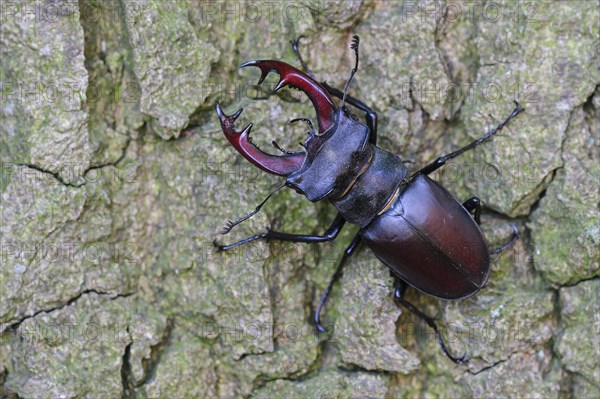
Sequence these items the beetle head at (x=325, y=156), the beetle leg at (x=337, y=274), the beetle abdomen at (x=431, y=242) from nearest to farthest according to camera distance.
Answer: the beetle head at (x=325, y=156), the beetle abdomen at (x=431, y=242), the beetle leg at (x=337, y=274)

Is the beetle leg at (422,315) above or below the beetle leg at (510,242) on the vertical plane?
below

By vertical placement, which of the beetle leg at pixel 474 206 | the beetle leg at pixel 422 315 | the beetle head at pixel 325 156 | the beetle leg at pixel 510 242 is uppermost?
the beetle head at pixel 325 156

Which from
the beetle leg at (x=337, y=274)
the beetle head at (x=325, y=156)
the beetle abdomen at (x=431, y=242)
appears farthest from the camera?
the beetle leg at (x=337, y=274)

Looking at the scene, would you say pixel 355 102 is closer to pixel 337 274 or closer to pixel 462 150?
pixel 462 150

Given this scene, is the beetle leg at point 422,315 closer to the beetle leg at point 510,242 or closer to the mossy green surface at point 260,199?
the mossy green surface at point 260,199

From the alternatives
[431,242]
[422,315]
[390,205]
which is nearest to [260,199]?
[390,205]

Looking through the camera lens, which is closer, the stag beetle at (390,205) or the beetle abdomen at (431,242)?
the stag beetle at (390,205)

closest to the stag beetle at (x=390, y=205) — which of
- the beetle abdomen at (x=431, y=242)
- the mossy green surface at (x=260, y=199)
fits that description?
the beetle abdomen at (x=431, y=242)

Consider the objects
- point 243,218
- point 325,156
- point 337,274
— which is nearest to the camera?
point 325,156

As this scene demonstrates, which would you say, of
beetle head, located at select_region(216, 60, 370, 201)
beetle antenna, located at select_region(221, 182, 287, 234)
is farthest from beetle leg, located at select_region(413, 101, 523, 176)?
beetle antenna, located at select_region(221, 182, 287, 234)

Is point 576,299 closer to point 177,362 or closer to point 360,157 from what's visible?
point 360,157
